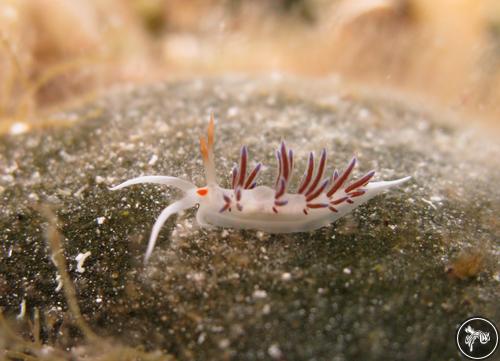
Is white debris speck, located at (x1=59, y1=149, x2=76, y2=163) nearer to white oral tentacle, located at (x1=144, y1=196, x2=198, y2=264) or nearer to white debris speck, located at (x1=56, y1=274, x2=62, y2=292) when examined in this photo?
white debris speck, located at (x1=56, y1=274, x2=62, y2=292)

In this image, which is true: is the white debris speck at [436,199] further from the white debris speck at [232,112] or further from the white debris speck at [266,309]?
the white debris speck at [232,112]

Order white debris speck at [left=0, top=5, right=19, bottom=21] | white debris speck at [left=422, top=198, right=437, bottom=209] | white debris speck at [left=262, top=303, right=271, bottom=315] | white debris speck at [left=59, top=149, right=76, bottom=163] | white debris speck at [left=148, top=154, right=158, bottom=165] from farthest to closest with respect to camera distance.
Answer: white debris speck at [left=0, top=5, right=19, bottom=21], white debris speck at [left=59, top=149, right=76, bottom=163], white debris speck at [left=148, top=154, right=158, bottom=165], white debris speck at [left=422, top=198, right=437, bottom=209], white debris speck at [left=262, top=303, right=271, bottom=315]

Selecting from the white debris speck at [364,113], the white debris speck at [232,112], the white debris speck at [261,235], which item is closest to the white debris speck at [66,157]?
the white debris speck at [232,112]

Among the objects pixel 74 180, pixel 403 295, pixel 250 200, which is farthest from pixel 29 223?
pixel 403 295

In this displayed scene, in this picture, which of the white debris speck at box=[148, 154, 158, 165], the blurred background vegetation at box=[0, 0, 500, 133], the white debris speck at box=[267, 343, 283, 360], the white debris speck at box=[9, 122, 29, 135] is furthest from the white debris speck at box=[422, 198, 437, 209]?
the white debris speck at box=[9, 122, 29, 135]

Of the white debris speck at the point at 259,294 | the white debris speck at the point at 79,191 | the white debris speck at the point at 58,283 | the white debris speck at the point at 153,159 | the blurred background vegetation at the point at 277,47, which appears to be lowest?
the white debris speck at the point at 259,294

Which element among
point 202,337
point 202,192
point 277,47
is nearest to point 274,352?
point 202,337

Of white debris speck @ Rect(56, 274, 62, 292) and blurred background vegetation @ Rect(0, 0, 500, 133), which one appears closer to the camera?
white debris speck @ Rect(56, 274, 62, 292)
